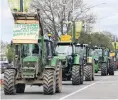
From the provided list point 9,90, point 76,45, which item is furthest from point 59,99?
point 76,45

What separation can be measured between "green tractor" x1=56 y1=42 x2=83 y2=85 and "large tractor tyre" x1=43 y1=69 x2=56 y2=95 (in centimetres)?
781

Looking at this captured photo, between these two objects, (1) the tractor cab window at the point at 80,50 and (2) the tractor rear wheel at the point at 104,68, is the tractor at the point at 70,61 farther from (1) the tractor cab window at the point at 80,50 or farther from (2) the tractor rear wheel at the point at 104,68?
(2) the tractor rear wheel at the point at 104,68

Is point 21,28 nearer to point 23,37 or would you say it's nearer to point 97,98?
point 23,37

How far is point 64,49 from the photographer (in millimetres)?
30156

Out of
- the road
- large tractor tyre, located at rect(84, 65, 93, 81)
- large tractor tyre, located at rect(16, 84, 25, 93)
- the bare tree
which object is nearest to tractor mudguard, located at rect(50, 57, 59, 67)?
the road

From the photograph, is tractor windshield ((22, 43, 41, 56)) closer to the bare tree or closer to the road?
the road

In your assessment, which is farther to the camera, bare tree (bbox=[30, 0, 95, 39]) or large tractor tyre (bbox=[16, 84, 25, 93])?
bare tree (bbox=[30, 0, 95, 39])

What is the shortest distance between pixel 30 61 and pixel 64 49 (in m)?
9.45

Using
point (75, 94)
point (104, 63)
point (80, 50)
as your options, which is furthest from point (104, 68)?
point (75, 94)

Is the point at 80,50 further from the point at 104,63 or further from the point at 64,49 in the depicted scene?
the point at 104,63

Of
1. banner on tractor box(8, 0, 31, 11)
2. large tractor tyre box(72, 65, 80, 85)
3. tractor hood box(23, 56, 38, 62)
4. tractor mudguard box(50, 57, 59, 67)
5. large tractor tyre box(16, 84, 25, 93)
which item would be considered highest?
banner on tractor box(8, 0, 31, 11)

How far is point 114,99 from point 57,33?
46.4 m

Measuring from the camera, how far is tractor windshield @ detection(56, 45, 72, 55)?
30.0m

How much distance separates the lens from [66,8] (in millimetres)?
67000
